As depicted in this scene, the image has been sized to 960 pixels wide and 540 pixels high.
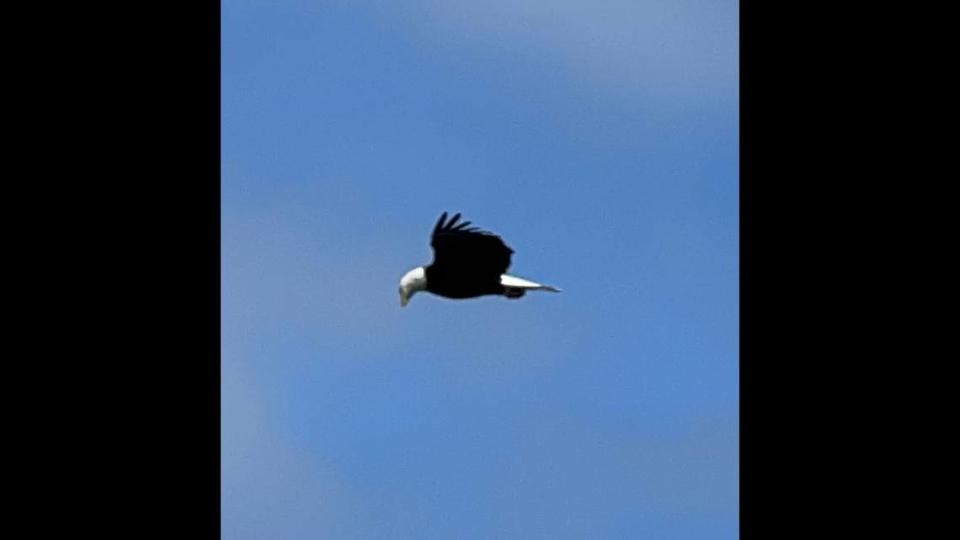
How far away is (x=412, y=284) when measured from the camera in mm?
11766

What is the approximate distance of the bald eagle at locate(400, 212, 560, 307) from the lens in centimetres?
1118

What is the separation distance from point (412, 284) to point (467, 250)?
701 millimetres

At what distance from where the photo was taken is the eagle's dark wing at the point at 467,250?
11164 mm

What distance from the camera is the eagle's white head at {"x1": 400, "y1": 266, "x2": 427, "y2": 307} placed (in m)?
11.7

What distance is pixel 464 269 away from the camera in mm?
11375

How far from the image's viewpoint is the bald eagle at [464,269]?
1118 centimetres

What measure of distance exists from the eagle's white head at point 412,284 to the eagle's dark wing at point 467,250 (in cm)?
30

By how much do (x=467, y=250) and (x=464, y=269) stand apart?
19 centimetres

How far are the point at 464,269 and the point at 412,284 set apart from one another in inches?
21.8
